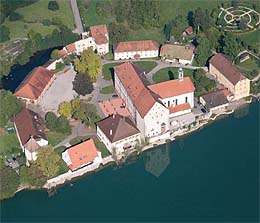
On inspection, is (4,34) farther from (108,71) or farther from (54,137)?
(54,137)

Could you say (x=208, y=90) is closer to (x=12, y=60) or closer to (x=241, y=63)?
(x=241, y=63)

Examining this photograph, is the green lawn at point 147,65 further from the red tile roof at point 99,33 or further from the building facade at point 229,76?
the building facade at point 229,76

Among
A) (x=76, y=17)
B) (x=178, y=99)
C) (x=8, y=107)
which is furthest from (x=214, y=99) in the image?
(x=76, y=17)

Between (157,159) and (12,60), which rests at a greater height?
(12,60)

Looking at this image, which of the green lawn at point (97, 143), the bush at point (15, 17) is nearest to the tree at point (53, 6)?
the bush at point (15, 17)

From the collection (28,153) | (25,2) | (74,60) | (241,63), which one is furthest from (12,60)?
(241,63)

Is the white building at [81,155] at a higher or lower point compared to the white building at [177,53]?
lower
